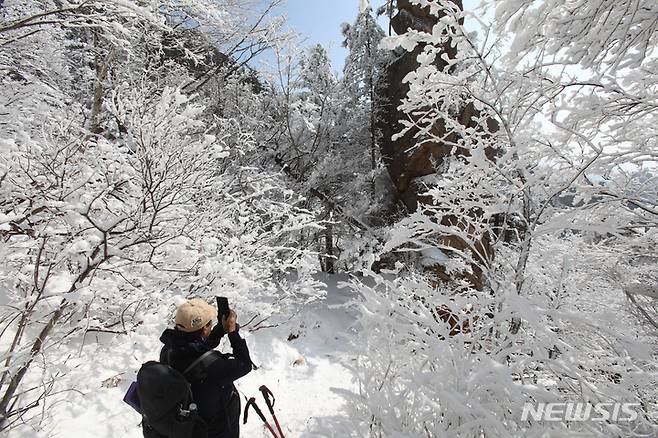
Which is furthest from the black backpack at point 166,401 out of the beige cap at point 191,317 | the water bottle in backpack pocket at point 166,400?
the beige cap at point 191,317

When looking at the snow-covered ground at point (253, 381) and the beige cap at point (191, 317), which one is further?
the snow-covered ground at point (253, 381)

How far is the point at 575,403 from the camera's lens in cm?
219

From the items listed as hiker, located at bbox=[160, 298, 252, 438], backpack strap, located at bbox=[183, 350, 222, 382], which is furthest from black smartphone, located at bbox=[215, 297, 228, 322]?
backpack strap, located at bbox=[183, 350, 222, 382]

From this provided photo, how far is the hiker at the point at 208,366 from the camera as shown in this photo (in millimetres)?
2227

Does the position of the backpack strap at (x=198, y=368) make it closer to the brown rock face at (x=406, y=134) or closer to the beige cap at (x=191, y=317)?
the beige cap at (x=191, y=317)

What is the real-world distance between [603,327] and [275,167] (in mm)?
11151

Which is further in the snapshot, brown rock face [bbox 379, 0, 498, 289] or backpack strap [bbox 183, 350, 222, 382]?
brown rock face [bbox 379, 0, 498, 289]

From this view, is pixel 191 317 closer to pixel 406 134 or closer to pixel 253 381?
pixel 253 381

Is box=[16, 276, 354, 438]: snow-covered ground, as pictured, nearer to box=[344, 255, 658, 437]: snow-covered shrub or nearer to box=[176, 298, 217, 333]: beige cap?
box=[344, 255, 658, 437]: snow-covered shrub

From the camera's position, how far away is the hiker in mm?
2227

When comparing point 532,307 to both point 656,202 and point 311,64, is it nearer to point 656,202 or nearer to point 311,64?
point 656,202

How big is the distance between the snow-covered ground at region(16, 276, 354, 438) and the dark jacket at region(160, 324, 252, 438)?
711 mm

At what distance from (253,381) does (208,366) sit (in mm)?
4115

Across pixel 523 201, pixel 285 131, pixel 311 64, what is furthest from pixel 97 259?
pixel 311 64
